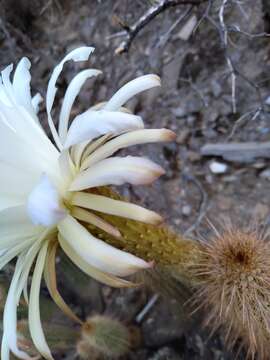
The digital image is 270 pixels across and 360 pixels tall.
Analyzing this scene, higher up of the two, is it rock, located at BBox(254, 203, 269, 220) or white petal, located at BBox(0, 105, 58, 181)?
white petal, located at BBox(0, 105, 58, 181)

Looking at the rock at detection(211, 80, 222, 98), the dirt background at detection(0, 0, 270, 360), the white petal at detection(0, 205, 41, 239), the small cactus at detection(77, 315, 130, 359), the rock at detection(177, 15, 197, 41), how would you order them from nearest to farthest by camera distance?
the white petal at detection(0, 205, 41, 239) < the small cactus at detection(77, 315, 130, 359) < the dirt background at detection(0, 0, 270, 360) < the rock at detection(211, 80, 222, 98) < the rock at detection(177, 15, 197, 41)

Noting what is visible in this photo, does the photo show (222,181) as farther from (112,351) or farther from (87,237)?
(87,237)

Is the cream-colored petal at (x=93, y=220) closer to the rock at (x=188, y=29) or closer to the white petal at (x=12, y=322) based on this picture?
the white petal at (x=12, y=322)

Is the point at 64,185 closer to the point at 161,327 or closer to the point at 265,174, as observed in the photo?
the point at 161,327

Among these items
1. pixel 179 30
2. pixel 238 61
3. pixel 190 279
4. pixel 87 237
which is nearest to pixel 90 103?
pixel 179 30

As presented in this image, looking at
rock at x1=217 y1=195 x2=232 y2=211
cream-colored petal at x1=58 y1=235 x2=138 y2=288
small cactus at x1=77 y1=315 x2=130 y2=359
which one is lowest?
small cactus at x1=77 y1=315 x2=130 y2=359

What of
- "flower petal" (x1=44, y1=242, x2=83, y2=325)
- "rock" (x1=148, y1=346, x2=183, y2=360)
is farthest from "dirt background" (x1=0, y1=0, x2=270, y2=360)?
"flower petal" (x1=44, y1=242, x2=83, y2=325)

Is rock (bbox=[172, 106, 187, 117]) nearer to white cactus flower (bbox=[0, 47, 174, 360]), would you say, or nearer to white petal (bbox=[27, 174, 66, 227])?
white cactus flower (bbox=[0, 47, 174, 360])
